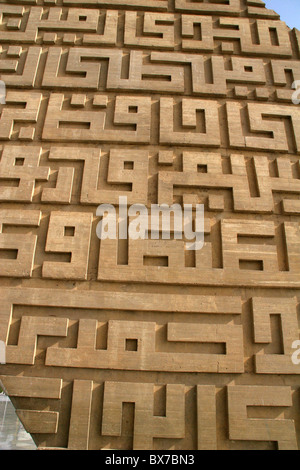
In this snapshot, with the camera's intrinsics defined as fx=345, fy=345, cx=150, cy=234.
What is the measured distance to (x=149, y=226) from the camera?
2.91m

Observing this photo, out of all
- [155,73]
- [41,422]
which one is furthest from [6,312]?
[155,73]

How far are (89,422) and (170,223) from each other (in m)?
1.62

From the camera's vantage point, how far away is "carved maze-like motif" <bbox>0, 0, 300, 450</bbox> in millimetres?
2469

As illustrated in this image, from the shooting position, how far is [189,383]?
2.53 meters

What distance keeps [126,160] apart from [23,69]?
1.63 m

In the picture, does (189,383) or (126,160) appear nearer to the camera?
(189,383)

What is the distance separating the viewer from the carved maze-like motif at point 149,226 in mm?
2469

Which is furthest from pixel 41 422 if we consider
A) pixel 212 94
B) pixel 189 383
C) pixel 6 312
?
pixel 212 94

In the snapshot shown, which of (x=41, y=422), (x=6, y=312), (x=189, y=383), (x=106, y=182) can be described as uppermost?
(x=106, y=182)

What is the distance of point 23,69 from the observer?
144 inches
